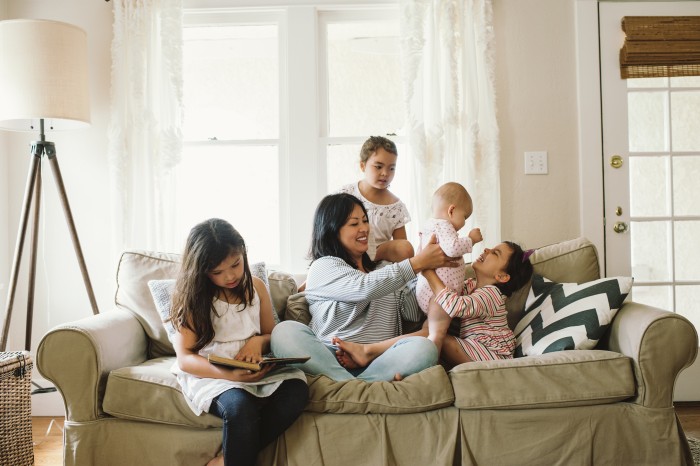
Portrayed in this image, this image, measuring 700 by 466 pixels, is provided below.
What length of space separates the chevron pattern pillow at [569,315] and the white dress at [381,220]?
2.33 feet

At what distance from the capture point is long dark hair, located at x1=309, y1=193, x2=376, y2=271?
2176 mm

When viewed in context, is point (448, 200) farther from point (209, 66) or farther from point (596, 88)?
point (209, 66)

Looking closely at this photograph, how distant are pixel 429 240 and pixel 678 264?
1.73 metres

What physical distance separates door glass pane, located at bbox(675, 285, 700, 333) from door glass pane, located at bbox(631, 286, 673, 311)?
47 millimetres

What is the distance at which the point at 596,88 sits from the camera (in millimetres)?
3020

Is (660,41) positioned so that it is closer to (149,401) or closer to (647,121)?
(647,121)

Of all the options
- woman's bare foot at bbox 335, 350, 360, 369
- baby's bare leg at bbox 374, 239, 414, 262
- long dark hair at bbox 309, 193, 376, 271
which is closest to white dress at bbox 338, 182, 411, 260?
baby's bare leg at bbox 374, 239, 414, 262

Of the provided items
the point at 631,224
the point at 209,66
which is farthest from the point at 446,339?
the point at 209,66

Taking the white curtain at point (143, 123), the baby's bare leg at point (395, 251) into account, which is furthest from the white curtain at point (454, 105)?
the white curtain at point (143, 123)

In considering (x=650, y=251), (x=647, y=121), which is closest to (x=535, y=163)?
(x=647, y=121)

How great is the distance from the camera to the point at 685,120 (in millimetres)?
3098

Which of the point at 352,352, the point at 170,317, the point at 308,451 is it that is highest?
the point at 170,317

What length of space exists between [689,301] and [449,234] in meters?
1.75

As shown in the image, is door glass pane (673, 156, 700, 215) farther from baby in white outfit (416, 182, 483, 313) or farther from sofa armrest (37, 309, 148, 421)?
sofa armrest (37, 309, 148, 421)
